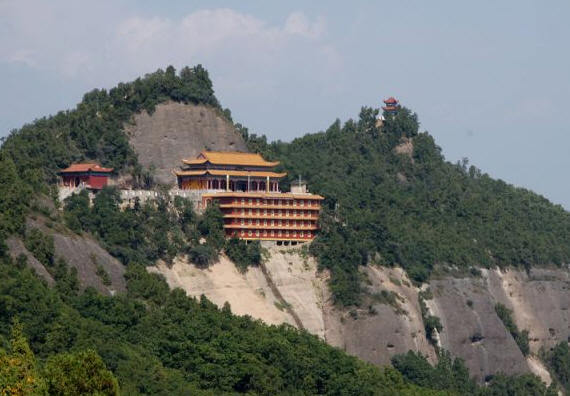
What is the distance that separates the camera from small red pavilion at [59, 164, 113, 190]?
5015 inches

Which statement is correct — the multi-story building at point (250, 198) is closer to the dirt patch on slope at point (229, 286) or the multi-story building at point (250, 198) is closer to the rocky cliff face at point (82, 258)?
the dirt patch on slope at point (229, 286)

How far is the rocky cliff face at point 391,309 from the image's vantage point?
12512 centimetres

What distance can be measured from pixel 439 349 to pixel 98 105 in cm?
3193

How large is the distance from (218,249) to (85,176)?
10782 millimetres

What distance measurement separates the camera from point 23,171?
122m

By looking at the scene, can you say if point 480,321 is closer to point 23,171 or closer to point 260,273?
point 260,273

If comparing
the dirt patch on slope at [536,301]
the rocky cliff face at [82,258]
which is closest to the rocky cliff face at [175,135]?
the rocky cliff face at [82,258]

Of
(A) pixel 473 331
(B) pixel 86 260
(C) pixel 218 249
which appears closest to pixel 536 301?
(A) pixel 473 331

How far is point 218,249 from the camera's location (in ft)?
418

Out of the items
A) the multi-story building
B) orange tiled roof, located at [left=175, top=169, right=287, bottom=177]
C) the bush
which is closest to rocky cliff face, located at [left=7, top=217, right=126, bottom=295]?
the bush

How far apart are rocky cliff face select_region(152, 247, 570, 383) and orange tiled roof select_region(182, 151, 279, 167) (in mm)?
7116

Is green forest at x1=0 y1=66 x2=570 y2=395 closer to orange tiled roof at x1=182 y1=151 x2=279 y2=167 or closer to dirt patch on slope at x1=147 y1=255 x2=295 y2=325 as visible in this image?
dirt patch on slope at x1=147 y1=255 x2=295 y2=325

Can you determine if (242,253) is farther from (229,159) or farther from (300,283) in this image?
(229,159)

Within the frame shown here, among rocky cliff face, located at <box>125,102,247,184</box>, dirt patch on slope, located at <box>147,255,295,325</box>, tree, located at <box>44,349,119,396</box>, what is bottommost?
tree, located at <box>44,349,119,396</box>
